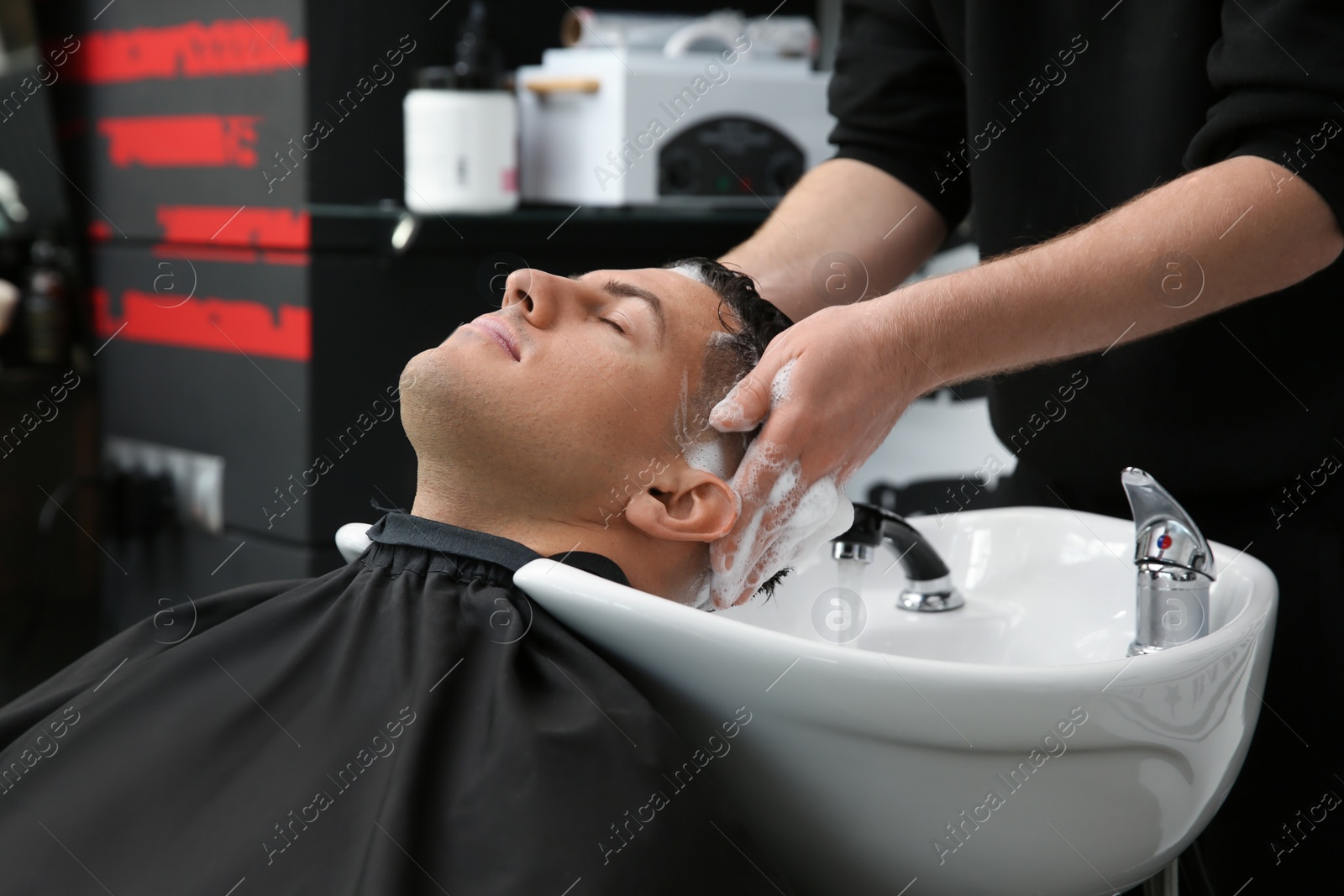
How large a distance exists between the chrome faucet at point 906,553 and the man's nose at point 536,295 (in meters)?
0.33

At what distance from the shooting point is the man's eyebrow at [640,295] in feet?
3.66

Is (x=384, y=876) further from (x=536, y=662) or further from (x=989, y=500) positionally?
(x=989, y=500)

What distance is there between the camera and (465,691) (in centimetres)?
87

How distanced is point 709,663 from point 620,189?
1457mm

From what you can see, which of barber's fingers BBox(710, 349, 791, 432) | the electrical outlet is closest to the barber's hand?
barber's fingers BBox(710, 349, 791, 432)

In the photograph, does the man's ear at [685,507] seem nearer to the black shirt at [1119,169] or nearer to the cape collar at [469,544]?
the cape collar at [469,544]

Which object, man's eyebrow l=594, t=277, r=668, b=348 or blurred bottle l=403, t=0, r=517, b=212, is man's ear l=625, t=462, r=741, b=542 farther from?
blurred bottle l=403, t=0, r=517, b=212

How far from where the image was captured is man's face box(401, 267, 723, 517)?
104 cm

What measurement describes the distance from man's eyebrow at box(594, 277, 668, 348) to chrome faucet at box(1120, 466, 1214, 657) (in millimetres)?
439

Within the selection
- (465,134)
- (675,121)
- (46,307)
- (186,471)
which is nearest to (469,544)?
(465,134)

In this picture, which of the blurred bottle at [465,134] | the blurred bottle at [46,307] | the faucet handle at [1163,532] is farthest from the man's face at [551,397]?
the blurred bottle at [46,307]

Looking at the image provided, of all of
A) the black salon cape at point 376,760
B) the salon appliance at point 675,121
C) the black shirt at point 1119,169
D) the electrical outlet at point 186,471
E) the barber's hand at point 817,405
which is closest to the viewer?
the black salon cape at point 376,760

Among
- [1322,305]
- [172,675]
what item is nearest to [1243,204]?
[1322,305]

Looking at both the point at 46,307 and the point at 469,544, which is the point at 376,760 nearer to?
the point at 469,544
